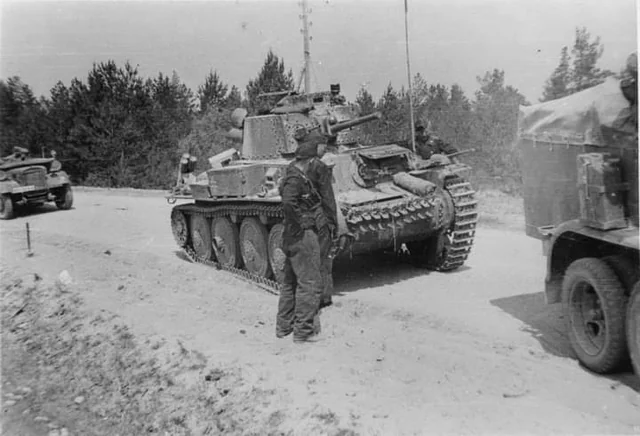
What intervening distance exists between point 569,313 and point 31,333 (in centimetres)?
632

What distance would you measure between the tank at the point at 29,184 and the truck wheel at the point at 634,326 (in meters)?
15.9

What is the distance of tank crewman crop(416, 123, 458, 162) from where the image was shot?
10.8 metres

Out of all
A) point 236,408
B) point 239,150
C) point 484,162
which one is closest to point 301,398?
point 236,408

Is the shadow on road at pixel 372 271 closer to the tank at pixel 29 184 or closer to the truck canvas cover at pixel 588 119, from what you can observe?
the truck canvas cover at pixel 588 119

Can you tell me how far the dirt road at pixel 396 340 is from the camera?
4.70 meters

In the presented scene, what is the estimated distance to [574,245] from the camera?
5785 mm

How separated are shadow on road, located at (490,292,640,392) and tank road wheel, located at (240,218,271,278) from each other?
3.33 m

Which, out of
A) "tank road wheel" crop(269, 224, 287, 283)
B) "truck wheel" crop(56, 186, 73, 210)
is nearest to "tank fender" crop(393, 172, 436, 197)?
"tank road wheel" crop(269, 224, 287, 283)

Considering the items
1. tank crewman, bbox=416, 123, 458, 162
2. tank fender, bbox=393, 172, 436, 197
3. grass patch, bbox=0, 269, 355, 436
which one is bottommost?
grass patch, bbox=0, 269, 355, 436

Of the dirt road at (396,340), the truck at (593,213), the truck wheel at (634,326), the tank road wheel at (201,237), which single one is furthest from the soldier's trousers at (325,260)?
the tank road wheel at (201,237)

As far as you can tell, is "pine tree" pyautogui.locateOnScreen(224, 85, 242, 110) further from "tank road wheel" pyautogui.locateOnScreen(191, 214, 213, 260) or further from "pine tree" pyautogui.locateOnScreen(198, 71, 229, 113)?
"tank road wheel" pyautogui.locateOnScreen(191, 214, 213, 260)

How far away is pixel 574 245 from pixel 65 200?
15.9 metres

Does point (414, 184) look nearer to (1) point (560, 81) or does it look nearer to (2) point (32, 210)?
(1) point (560, 81)

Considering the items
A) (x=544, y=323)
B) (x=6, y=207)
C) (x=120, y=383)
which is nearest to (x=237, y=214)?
(x=120, y=383)
